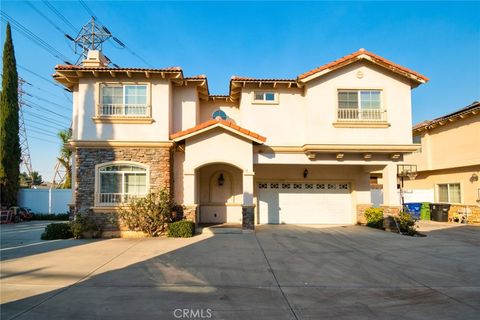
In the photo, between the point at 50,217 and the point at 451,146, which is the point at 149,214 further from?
the point at 451,146

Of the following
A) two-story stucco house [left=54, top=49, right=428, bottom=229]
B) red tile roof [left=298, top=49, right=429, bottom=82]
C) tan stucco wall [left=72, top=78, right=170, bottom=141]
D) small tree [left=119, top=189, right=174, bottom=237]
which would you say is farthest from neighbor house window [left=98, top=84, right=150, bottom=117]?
red tile roof [left=298, top=49, right=429, bottom=82]

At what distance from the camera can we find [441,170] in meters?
19.1

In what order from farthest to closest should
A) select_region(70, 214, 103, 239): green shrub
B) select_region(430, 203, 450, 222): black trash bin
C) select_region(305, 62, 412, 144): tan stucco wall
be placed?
select_region(430, 203, 450, 222): black trash bin < select_region(305, 62, 412, 144): tan stucco wall < select_region(70, 214, 103, 239): green shrub

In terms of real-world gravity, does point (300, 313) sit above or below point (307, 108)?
below

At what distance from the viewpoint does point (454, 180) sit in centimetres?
1823

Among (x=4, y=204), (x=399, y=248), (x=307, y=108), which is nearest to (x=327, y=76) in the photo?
(x=307, y=108)

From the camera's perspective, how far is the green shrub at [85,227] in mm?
11435

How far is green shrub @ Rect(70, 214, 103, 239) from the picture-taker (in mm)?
11435

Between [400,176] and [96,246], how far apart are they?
64.5 ft

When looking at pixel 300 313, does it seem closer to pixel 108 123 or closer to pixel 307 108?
pixel 307 108

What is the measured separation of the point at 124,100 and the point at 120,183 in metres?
3.55

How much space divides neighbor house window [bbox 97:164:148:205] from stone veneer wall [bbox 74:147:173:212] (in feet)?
0.98

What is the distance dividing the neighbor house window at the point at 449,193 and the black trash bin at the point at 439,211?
972mm

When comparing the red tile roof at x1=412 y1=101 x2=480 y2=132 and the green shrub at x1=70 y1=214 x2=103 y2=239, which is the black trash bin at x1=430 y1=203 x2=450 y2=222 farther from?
the green shrub at x1=70 y1=214 x2=103 y2=239
